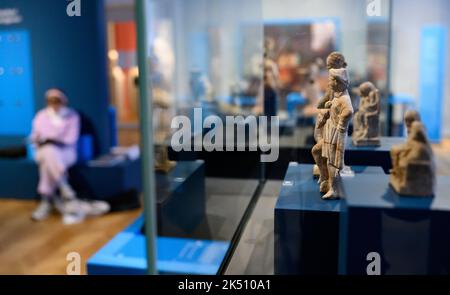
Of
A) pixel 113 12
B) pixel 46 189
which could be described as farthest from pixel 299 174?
pixel 113 12

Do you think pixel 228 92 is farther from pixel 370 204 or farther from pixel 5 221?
pixel 370 204

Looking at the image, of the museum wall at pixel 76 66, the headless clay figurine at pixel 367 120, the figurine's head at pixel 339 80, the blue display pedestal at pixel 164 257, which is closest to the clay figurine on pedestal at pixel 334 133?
the figurine's head at pixel 339 80

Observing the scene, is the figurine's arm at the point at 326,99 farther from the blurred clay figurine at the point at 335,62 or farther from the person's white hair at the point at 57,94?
the person's white hair at the point at 57,94

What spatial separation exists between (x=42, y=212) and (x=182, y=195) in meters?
2.57

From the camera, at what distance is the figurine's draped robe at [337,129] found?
1236 mm

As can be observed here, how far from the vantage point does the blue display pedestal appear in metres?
2.59

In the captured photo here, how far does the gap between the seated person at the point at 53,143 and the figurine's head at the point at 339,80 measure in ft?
12.1

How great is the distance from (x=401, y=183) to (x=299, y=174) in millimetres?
320

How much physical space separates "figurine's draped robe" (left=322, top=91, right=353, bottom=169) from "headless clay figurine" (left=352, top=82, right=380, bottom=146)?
13 centimetres

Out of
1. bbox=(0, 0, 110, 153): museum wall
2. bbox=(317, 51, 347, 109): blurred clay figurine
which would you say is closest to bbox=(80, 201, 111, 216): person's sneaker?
bbox=(0, 0, 110, 153): museum wall

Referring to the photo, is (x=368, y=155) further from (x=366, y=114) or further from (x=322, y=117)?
(x=366, y=114)

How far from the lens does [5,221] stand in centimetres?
433

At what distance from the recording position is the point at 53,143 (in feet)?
14.6

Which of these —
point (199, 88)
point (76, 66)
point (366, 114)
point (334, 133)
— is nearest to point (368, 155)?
point (334, 133)
